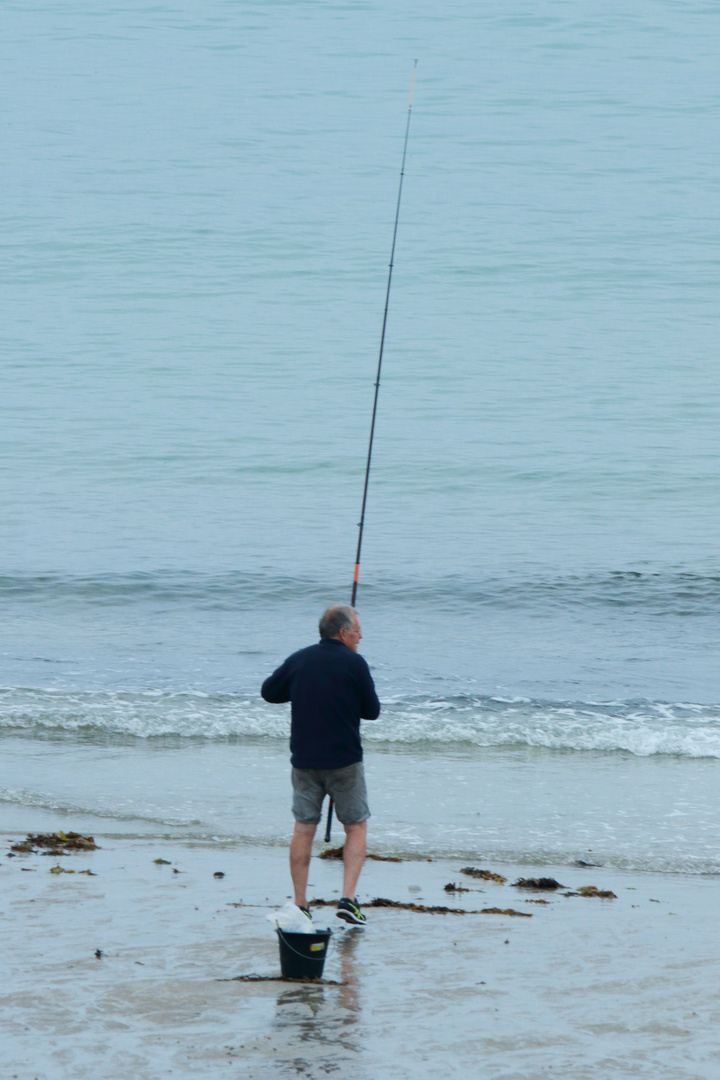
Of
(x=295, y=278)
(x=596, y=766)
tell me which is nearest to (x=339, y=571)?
(x=596, y=766)

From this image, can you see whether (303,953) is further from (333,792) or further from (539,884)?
(539,884)

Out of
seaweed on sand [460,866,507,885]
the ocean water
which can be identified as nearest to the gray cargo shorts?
seaweed on sand [460,866,507,885]

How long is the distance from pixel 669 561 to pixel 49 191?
3403cm

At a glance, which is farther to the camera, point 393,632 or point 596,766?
point 393,632

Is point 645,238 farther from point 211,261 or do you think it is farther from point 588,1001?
point 588,1001

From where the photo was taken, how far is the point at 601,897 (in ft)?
18.2

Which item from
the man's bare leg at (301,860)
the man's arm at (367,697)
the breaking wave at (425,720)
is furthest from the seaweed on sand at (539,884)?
the breaking wave at (425,720)

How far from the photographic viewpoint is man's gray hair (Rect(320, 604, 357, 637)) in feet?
16.4

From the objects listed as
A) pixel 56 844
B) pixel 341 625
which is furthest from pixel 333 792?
pixel 56 844

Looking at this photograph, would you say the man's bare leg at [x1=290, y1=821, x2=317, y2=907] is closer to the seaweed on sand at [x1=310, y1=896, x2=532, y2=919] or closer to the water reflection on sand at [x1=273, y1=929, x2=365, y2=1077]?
the seaweed on sand at [x1=310, y1=896, x2=532, y2=919]

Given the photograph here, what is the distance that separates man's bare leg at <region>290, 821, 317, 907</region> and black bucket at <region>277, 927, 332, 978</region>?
62cm

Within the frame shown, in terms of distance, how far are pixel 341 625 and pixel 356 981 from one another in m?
1.36

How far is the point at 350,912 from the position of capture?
16.2ft

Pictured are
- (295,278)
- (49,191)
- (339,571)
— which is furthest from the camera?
(49,191)
